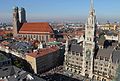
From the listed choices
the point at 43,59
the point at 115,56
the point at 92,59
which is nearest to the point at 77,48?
the point at 92,59

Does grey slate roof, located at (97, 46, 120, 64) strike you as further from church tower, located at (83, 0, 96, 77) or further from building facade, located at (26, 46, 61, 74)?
building facade, located at (26, 46, 61, 74)

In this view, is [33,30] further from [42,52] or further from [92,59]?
[92,59]

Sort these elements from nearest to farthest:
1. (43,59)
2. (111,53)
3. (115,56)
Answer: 1. (115,56)
2. (111,53)
3. (43,59)

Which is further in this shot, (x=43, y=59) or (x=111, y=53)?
(x=43, y=59)

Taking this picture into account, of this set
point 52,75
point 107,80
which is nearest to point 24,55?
point 52,75

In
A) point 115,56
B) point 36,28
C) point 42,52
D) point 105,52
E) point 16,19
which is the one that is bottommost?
point 42,52

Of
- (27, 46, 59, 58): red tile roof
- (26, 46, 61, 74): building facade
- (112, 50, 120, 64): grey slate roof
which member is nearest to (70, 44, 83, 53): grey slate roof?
(26, 46, 61, 74): building facade

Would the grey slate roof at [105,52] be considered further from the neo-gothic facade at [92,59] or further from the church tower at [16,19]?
the church tower at [16,19]
